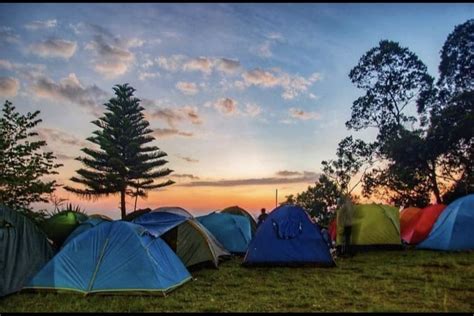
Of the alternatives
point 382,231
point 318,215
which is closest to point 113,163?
point 318,215

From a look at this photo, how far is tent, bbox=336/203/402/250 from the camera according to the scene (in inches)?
508

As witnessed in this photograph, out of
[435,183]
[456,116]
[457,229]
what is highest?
[456,116]

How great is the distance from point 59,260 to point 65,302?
3.22ft

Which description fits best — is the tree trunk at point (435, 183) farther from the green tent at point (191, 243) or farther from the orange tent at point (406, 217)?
the green tent at point (191, 243)

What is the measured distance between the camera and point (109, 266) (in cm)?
711

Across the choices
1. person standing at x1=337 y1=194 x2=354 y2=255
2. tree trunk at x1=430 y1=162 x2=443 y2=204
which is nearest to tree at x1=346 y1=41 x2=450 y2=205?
tree trunk at x1=430 y1=162 x2=443 y2=204

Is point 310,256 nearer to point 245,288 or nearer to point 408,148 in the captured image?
point 245,288

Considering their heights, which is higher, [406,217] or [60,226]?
[406,217]

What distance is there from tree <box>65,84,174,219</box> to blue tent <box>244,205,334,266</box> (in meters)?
26.6

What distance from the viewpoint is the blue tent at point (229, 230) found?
12844mm

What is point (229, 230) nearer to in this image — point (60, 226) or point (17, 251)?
point (60, 226)

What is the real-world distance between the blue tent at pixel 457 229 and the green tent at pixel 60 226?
425 inches


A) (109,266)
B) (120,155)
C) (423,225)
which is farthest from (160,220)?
(120,155)

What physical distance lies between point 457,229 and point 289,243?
17.0 ft
